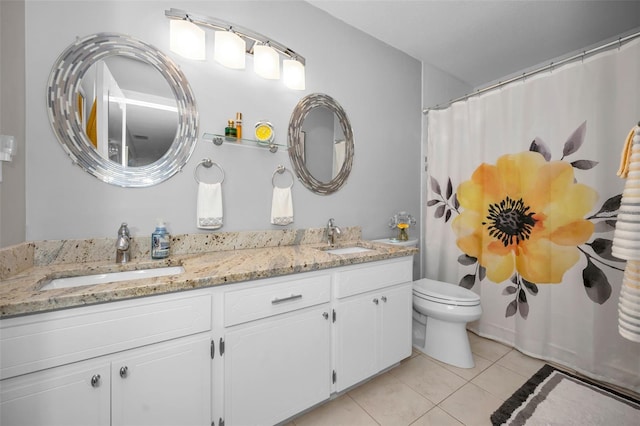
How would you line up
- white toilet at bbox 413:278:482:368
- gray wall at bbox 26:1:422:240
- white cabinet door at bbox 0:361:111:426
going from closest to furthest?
1. white cabinet door at bbox 0:361:111:426
2. gray wall at bbox 26:1:422:240
3. white toilet at bbox 413:278:482:368

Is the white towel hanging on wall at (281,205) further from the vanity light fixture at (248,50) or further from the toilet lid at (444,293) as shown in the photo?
the toilet lid at (444,293)

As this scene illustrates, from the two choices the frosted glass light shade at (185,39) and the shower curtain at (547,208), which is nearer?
the frosted glass light shade at (185,39)

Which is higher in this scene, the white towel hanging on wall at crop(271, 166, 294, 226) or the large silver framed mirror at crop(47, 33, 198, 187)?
the large silver framed mirror at crop(47, 33, 198, 187)

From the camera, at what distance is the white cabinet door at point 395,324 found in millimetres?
1532

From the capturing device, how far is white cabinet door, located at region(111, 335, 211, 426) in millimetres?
839

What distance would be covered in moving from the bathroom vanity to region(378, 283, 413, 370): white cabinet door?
0.04 feet

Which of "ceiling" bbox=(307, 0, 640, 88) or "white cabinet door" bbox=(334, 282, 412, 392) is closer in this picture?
"white cabinet door" bbox=(334, 282, 412, 392)

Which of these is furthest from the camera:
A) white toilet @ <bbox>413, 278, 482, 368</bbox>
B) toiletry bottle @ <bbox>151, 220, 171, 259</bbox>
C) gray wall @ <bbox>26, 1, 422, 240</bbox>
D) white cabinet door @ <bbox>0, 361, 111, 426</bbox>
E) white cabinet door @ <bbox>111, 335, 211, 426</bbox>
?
white toilet @ <bbox>413, 278, 482, 368</bbox>

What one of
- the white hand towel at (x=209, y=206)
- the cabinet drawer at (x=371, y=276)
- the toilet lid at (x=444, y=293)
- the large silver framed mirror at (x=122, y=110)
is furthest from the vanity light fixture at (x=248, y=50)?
the toilet lid at (x=444, y=293)

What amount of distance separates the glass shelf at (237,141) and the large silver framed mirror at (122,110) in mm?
80

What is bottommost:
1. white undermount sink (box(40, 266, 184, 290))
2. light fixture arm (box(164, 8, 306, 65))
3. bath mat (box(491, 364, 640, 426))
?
bath mat (box(491, 364, 640, 426))

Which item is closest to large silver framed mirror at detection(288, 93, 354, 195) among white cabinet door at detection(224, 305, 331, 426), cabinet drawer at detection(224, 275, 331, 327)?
cabinet drawer at detection(224, 275, 331, 327)

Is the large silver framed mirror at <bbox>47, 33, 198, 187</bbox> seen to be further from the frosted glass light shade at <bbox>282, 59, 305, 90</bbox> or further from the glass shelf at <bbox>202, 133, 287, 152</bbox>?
the frosted glass light shade at <bbox>282, 59, 305, 90</bbox>

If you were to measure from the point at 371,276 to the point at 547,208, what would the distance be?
145 cm
